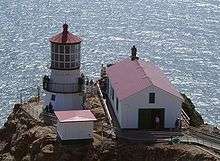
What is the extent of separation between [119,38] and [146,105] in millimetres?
58843

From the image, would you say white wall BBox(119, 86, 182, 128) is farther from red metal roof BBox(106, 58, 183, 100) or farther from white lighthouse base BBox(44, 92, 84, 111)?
white lighthouse base BBox(44, 92, 84, 111)

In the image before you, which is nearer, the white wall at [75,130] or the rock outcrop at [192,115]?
the white wall at [75,130]

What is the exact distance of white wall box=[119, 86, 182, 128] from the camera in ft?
121

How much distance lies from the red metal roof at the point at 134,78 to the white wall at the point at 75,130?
3006 millimetres

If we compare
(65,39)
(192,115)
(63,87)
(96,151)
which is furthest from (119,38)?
(96,151)

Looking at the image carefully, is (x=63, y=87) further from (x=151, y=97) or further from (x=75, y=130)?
(x=151, y=97)

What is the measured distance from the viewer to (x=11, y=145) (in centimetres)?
4112

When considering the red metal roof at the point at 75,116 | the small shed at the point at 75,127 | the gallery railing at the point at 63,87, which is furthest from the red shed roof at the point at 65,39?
the small shed at the point at 75,127

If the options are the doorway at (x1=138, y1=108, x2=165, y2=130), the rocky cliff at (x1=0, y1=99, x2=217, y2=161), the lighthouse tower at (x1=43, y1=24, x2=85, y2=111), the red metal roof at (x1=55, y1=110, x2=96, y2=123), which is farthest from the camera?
the lighthouse tower at (x1=43, y1=24, x2=85, y2=111)

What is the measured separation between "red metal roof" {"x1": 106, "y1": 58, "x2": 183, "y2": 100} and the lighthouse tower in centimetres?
260

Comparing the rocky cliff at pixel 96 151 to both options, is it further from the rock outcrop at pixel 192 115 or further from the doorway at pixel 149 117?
the rock outcrop at pixel 192 115

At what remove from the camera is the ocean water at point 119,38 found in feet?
246

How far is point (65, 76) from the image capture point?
140ft

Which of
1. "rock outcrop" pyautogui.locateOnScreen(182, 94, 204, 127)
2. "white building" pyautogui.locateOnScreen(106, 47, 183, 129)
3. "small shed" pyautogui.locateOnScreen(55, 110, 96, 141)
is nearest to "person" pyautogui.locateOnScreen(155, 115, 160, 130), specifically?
"white building" pyautogui.locateOnScreen(106, 47, 183, 129)
